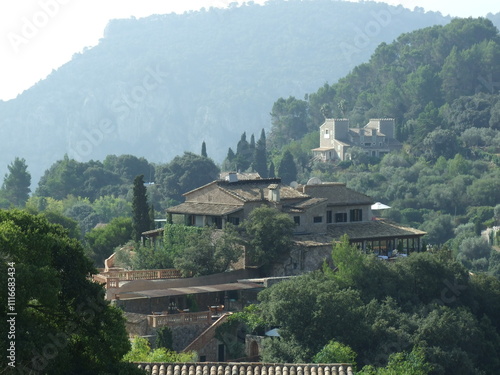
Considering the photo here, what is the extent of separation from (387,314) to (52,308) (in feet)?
71.6

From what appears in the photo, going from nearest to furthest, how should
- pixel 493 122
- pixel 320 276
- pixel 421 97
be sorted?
pixel 320 276, pixel 493 122, pixel 421 97

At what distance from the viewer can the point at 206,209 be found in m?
51.2

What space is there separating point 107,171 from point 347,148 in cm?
2501

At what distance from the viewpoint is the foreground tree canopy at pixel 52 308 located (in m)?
20.1

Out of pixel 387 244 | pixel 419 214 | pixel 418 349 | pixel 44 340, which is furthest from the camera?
pixel 419 214

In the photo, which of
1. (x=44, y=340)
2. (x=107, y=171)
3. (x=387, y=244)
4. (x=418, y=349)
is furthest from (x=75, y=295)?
(x=107, y=171)

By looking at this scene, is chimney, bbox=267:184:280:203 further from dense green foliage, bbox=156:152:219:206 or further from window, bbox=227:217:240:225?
dense green foliage, bbox=156:152:219:206

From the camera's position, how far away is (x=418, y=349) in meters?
39.2

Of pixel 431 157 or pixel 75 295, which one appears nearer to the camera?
pixel 75 295

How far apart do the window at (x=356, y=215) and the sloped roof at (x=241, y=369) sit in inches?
1106

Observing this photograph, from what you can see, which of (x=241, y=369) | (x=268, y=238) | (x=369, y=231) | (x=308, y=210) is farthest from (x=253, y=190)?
(x=241, y=369)

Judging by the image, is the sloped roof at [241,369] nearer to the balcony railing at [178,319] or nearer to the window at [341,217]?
the balcony railing at [178,319]

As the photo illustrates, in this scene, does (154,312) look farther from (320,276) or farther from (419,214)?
(419,214)

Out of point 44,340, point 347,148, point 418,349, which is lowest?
point 418,349
